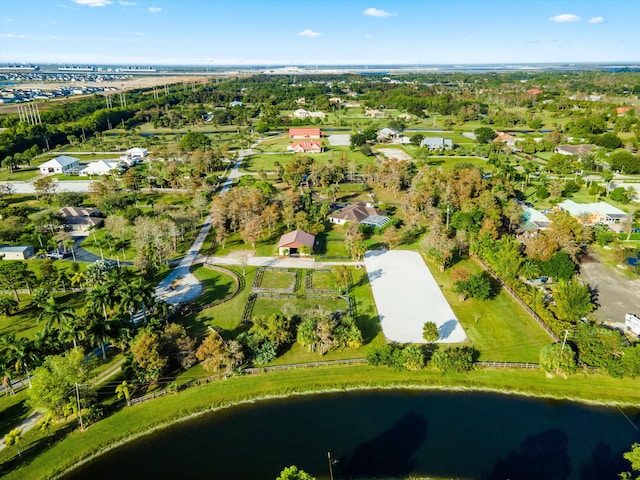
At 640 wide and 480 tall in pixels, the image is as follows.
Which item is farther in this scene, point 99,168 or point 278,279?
point 99,168

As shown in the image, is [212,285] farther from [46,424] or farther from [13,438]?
[13,438]

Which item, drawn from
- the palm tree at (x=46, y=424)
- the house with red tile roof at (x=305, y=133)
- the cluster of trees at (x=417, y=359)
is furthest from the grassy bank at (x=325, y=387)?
the house with red tile roof at (x=305, y=133)

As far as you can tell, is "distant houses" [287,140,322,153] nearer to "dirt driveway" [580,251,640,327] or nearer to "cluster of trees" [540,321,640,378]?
"dirt driveway" [580,251,640,327]

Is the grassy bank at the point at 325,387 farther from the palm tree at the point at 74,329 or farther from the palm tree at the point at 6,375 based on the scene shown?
the palm tree at the point at 74,329

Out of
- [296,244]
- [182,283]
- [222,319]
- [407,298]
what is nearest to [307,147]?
[296,244]

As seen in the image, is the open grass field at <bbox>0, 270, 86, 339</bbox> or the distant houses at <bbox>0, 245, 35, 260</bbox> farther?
the distant houses at <bbox>0, 245, 35, 260</bbox>

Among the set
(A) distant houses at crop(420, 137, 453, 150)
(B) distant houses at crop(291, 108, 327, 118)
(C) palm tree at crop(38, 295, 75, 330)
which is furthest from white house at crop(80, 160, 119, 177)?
(B) distant houses at crop(291, 108, 327, 118)

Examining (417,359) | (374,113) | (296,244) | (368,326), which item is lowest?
(368,326)
